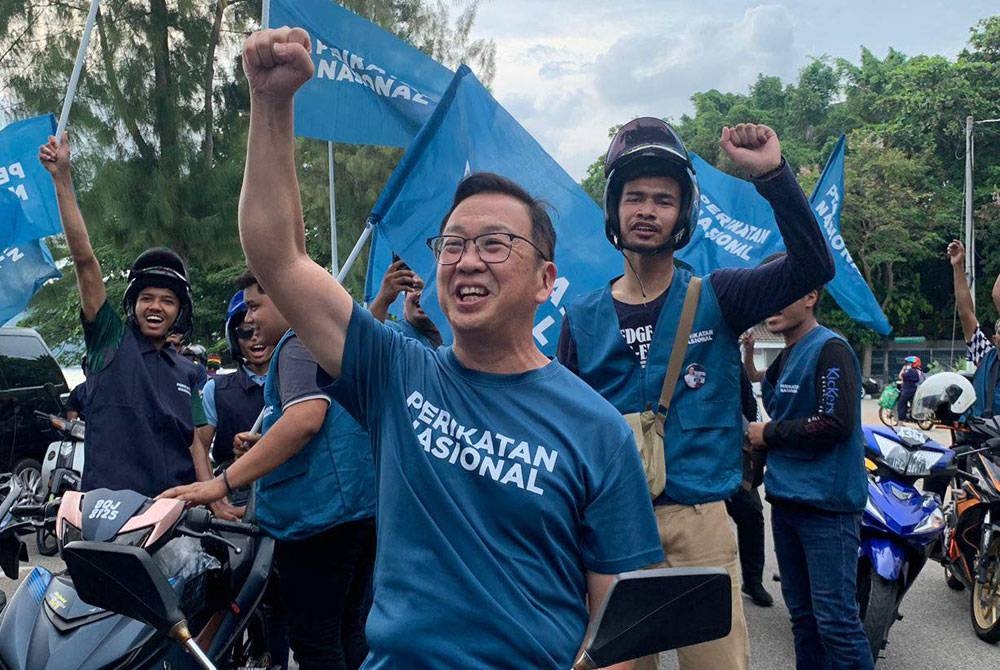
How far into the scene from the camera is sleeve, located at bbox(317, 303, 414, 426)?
1.65 m

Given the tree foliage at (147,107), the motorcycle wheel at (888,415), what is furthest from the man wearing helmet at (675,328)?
the motorcycle wheel at (888,415)

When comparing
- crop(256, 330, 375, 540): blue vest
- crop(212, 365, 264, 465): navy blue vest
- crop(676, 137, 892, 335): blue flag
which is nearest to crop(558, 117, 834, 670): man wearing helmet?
crop(256, 330, 375, 540): blue vest

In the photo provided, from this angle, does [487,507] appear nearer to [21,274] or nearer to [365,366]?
[365,366]

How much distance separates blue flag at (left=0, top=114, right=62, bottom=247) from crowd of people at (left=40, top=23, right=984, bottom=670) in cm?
332

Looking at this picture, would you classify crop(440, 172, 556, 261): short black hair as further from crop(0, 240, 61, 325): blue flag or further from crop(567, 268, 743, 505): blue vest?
crop(0, 240, 61, 325): blue flag

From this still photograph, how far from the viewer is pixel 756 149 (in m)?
2.27

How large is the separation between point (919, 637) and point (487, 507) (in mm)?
4205

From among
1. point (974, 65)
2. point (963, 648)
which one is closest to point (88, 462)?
point (963, 648)

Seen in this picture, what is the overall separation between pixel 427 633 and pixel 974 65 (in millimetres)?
39466

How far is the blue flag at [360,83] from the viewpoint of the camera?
14.6ft

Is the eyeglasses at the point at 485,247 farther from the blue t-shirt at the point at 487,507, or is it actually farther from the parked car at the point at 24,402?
the parked car at the point at 24,402

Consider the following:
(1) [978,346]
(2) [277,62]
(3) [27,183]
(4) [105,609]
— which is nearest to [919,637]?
(1) [978,346]

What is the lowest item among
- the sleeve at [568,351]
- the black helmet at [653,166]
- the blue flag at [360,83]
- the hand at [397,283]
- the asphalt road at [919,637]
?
the asphalt road at [919,637]

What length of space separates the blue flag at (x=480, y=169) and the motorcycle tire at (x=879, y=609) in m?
1.76
